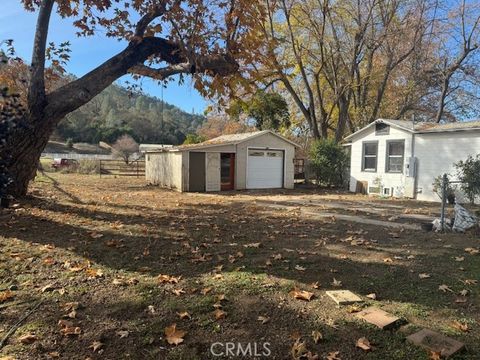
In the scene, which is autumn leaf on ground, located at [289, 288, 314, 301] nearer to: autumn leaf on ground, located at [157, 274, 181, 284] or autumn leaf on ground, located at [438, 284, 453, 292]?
autumn leaf on ground, located at [157, 274, 181, 284]

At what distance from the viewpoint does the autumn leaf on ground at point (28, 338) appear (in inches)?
120

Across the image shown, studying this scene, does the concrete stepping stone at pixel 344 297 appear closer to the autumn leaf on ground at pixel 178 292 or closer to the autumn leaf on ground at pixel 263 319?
the autumn leaf on ground at pixel 263 319

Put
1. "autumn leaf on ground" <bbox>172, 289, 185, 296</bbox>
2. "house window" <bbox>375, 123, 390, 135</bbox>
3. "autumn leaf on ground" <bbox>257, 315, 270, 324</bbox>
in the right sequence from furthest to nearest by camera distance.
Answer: "house window" <bbox>375, 123, 390, 135</bbox> < "autumn leaf on ground" <bbox>172, 289, 185, 296</bbox> < "autumn leaf on ground" <bbox>257, 315, 270, 324</bbox>

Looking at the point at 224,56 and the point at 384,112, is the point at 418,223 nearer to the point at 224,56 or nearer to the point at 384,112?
the point at 224,56

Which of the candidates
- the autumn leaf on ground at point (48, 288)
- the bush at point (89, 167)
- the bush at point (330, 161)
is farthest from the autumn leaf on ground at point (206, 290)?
the bush at point (89, 167)

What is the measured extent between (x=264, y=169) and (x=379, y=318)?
17.8m

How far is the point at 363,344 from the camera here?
3018 mm

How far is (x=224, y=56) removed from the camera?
9461 mm

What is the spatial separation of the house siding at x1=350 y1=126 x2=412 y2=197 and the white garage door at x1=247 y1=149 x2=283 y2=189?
4.00 m

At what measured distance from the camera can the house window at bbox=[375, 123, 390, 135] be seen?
17734 mm

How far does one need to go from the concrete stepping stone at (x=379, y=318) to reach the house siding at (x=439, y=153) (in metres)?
12.9

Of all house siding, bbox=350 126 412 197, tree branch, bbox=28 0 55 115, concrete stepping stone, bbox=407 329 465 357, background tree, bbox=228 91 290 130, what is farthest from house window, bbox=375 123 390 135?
concrete stepping stone, bbox=407 329 465 357

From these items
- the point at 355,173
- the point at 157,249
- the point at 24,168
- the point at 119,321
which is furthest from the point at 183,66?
the point at 355,173

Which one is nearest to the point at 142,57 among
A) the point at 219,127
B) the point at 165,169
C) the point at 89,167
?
the point at 165,169
